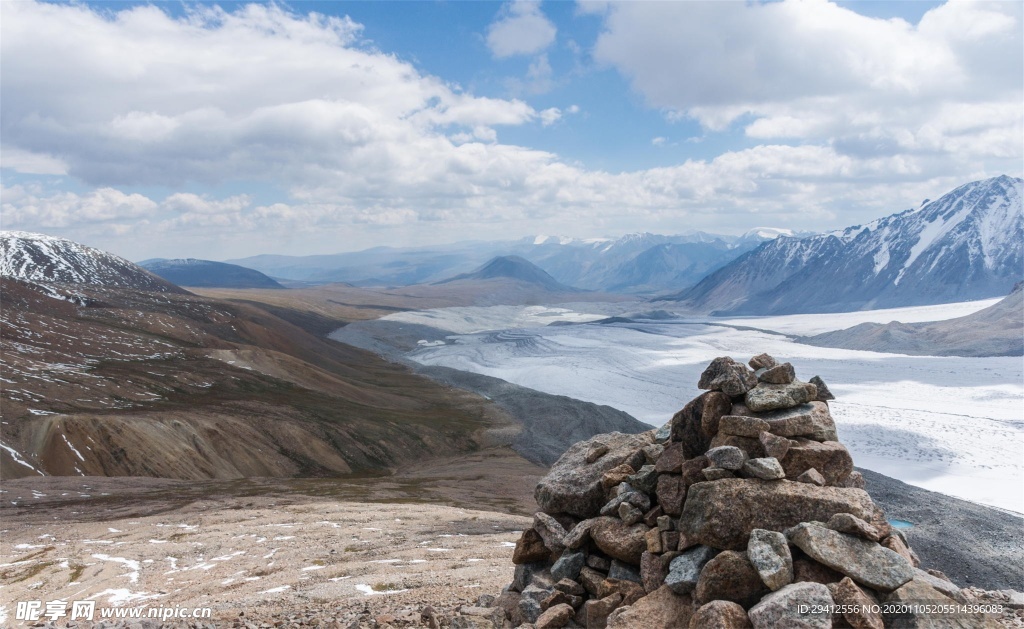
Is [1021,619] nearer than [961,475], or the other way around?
[1021,619]

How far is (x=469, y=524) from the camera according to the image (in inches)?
1428

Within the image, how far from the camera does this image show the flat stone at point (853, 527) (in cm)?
1117

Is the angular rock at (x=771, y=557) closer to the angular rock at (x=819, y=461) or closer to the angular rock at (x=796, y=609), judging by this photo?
the angular rock at (x=796, y=609)

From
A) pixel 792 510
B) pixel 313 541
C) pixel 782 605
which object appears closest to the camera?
pixel 782 605

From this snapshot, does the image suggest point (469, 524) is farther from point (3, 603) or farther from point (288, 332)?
point (288, 332)

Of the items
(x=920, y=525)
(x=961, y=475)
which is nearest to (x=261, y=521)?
(x=920, y=525)

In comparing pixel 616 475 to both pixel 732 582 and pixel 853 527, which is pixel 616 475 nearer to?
pixel 732 582

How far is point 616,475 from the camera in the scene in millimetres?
15562

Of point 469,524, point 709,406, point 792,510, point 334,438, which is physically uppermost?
point 709,406

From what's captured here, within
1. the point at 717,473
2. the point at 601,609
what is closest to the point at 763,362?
the point at 717,473

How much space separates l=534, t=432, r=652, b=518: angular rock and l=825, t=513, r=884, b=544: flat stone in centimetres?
523

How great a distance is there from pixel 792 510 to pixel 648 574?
314 centimetres

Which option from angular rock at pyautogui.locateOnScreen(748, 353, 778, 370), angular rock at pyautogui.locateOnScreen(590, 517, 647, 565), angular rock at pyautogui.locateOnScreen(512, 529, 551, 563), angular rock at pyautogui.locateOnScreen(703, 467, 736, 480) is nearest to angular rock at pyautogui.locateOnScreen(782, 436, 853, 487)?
angular rock at pyautogui.locateOnScreen(703, 467, 736, 480)

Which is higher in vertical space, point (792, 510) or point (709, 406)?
point (709, 406)
